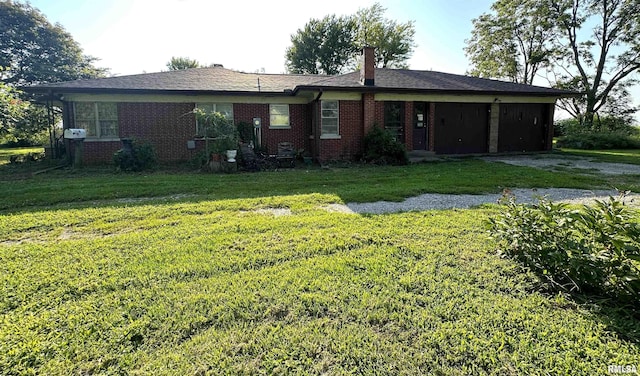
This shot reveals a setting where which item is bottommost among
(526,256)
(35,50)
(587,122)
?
(526,256)

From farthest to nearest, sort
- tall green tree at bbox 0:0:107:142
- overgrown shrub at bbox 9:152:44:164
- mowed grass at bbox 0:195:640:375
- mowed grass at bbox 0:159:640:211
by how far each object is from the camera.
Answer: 1. tall green tree at bbox 0:0:107:142
2. overgrown shrub at bbox 9:152:44:164
3. mowed grass at bbox 0:159:640:211
4. mowed grass at bbox 0:195:640:375

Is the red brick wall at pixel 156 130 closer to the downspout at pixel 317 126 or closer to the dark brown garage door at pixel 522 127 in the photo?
the downspout at pixel 317 126

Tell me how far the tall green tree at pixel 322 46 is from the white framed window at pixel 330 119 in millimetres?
26162

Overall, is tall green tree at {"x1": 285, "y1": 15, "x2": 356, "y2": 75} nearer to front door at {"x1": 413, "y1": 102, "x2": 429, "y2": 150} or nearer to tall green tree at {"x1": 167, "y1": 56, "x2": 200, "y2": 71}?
tall green tree at {"x1": 167, "y1": 56, "x2": 200, "y2": 71}

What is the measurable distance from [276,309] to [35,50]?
100ft

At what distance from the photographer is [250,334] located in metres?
2.17

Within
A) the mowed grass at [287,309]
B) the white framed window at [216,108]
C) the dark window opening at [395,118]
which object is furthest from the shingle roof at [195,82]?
the mowed grass at [287,309]

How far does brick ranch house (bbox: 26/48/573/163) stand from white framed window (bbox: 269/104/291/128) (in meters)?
0.01

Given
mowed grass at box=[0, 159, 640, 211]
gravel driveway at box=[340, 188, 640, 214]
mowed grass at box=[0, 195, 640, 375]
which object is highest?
mowed grass at box=[0, 159, 640, 211]

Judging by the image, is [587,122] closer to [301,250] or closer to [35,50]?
[301,250]

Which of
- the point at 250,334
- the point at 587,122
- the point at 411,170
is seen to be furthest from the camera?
the point at 587,122

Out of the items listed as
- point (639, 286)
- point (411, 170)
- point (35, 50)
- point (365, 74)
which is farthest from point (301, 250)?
point (35, 50)

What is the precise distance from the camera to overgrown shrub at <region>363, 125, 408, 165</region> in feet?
37.3

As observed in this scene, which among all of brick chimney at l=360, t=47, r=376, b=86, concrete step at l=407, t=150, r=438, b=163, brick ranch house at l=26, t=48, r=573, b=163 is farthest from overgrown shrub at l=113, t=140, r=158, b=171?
concrete step at l=407, t=150, r=438, b=163
